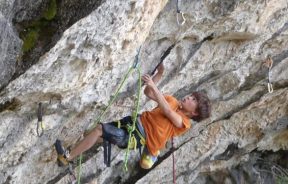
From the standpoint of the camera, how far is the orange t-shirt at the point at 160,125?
22.3 ft

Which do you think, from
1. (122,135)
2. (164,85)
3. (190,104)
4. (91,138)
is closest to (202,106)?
(190,104)

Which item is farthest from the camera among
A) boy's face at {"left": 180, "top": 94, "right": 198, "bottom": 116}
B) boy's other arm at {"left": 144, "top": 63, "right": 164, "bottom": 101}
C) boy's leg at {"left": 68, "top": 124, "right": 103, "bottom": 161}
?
boy's face at {"left": 180, "top": 94, "right": 198, "bottom": 116}

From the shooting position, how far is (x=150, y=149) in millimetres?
7152

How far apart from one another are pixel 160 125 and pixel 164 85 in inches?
63.2

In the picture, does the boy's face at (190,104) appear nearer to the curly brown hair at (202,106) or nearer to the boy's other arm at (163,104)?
the curly brown hair at (202,106)

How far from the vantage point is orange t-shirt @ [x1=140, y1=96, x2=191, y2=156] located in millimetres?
6809

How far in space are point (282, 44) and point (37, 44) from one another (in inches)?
175

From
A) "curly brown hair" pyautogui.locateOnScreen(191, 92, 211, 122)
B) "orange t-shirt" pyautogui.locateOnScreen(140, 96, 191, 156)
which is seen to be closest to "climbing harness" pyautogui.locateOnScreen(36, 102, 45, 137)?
"orange t-shirt" pyautogui.locateOnScreen(140, 96, 191, 156)

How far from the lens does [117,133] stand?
6688 mm

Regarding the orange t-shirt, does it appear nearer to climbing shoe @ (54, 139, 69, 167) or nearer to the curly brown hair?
the curly brown hair

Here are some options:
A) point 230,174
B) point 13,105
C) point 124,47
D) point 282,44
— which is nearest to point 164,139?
point 124,47

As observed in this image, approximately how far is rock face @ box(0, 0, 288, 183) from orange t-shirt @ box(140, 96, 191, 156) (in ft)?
2.21

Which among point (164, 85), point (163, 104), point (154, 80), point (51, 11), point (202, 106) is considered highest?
point (51, 11)

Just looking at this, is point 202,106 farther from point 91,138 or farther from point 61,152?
point 61,152
